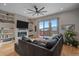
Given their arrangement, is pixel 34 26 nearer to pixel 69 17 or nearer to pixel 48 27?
pixel 48 27

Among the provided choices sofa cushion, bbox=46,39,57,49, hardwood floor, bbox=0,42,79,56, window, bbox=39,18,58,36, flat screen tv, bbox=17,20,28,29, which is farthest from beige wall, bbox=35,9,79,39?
flat screen tv, bbox=17,20,28,29

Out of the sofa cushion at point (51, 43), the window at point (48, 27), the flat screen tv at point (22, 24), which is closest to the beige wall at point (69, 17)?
the window at point (48, 27)

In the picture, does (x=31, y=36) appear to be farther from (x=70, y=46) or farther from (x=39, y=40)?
(x=70, y=46)

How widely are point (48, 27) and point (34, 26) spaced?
0.34 meters

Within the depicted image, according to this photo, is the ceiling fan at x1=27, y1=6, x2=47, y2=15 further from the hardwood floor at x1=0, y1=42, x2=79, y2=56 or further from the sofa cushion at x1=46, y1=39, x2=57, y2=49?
the hardwood floor at x1=0, y1=42, x2=79, y2=56

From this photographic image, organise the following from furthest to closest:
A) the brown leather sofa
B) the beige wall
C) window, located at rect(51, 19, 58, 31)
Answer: window, located at rect(51, 19, 58, 31)
the beige wall
the brown leather sofa

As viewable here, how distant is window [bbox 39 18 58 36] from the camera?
1.93 m

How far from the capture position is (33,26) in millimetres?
1994

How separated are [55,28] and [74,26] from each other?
425 mm

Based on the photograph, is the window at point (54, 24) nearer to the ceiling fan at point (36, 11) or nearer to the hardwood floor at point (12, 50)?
the ceiling fan at point (36, 11)

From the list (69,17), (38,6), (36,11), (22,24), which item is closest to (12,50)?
(22,24)

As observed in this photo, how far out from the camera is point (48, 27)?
1.96 metres

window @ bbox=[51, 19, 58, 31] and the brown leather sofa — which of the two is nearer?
the brown leather sofa

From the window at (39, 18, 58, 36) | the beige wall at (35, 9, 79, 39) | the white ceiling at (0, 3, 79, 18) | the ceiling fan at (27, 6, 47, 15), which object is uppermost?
the white ceiling at (0, 3, 79, 18)
